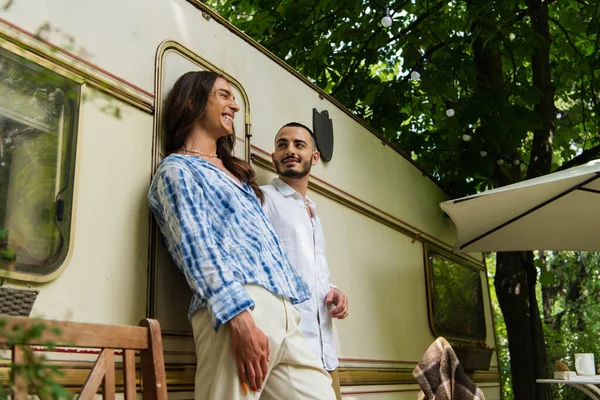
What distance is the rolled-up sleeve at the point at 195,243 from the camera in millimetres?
2279

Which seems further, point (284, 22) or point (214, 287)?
point (284, 22)

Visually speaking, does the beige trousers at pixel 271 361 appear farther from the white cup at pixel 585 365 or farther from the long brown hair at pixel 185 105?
the white cup at pixel 585 365

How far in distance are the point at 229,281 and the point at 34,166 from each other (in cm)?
71

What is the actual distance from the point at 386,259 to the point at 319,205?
1033mm

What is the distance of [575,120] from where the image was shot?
24.7 feet

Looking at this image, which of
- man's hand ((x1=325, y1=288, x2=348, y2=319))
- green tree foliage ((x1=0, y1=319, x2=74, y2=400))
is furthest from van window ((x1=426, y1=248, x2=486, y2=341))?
green tree foliage ((x1=0, y1=319, x2=74, y2=400))

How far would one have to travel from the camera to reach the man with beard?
3230 millimetres

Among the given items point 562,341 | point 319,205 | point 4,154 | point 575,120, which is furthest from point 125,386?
point 562,341

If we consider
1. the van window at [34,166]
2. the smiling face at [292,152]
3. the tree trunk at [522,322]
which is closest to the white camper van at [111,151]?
the van window at [34,166]

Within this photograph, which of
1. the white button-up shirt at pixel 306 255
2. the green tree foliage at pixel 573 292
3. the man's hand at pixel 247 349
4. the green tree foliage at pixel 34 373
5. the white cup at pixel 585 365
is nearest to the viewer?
the green tree foliage at pixel 34 373

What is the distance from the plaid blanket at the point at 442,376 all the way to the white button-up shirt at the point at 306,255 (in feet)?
1.52

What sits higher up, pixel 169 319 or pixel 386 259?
pixel 386 259

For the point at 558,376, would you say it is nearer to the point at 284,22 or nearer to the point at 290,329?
the point at 290,329

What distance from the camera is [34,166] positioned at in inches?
86.6
